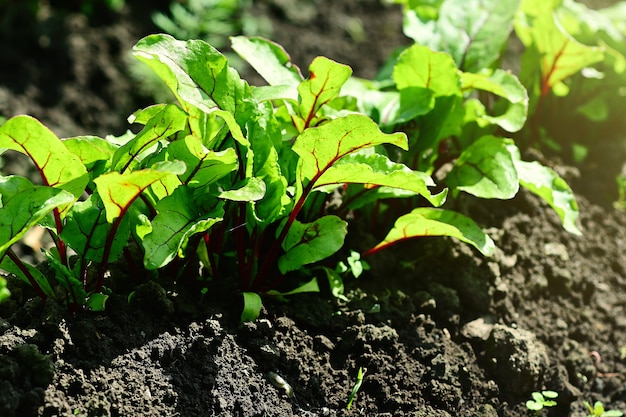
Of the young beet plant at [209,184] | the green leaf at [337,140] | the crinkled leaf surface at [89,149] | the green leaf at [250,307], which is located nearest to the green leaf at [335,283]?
the young beet plant at [209,184]

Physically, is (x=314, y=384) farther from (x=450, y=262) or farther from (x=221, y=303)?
(x=450, y=262)

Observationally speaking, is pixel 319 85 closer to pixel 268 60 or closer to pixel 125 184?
pixel 268 60

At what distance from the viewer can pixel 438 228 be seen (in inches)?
86.0

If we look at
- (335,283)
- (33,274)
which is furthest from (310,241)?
(33,274)

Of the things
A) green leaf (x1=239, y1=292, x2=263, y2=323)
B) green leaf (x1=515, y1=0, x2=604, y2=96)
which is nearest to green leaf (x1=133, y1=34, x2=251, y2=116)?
green leaf (x1=239, y1=292, x2=263, y2=323)

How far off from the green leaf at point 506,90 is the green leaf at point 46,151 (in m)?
1.24

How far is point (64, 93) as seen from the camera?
4098mm

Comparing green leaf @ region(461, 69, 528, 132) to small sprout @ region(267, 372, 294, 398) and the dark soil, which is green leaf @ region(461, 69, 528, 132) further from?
small sprout @ region(267, 372, 294, 398)

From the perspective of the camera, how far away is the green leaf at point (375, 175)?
6.28ft

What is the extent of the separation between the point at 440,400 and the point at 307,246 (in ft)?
1.87

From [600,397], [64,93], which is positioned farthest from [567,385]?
[64,93]

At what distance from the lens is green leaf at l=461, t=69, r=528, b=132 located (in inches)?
93.4

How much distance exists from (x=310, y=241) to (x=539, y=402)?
0.83 metres

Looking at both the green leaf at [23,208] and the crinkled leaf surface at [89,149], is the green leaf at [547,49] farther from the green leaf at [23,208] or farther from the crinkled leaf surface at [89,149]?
the green leaf at [23,208]
